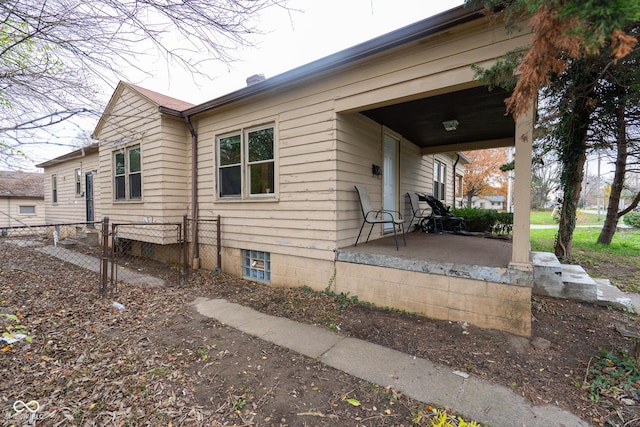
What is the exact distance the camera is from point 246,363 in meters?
2.61

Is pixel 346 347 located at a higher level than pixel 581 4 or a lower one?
lower

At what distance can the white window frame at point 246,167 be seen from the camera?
16.5ft

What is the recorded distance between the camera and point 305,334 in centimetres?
321

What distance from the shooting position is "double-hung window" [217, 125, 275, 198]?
5.09 meters

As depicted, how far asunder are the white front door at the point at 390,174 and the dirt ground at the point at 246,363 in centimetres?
267

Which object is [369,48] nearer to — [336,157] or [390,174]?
[336,157]

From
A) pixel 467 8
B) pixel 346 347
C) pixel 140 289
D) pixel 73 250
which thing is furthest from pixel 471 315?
pixel 73 250

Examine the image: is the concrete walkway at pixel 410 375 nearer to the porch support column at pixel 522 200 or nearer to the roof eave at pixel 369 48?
the porch support column at pixel 522 200

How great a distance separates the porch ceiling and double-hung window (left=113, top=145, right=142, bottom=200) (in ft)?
18.0

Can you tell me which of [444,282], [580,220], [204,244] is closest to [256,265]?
[204,244]

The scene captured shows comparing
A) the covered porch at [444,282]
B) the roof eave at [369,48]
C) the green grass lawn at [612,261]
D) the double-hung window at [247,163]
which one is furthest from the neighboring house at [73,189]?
the green grass lawn at [612,261]

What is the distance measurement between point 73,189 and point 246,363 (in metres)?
12.7

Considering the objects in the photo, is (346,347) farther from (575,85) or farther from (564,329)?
(575,85)

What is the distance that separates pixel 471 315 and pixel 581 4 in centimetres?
293
